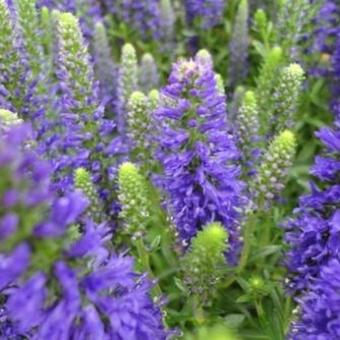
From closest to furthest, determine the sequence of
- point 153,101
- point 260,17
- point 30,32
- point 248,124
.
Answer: point 248,124
point 153,101
point 30,32
point 260,17

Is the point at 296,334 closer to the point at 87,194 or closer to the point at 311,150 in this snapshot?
the point at 87,194

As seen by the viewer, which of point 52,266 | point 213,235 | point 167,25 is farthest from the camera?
point 167,25

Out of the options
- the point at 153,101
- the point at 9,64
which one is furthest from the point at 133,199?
the point at 9,64

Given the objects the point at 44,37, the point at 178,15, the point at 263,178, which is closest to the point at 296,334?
the point at 263,178

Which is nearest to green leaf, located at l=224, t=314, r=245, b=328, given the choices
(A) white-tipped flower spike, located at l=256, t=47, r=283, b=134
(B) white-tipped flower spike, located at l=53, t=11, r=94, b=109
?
(A) white-tipped flower spike, located at l=256, t=47, r=283, b=134

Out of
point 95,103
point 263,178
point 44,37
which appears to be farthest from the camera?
point 44,37

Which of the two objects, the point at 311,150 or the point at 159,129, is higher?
the point at 159,129

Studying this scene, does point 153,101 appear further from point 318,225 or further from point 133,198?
point 318,225

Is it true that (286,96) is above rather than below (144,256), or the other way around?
above
